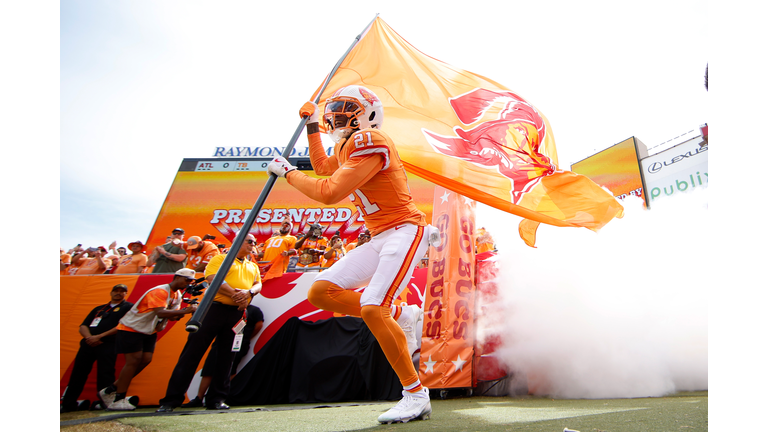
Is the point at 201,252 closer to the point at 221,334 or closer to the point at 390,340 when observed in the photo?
the point at 221,334

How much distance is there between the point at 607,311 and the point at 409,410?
3.41m

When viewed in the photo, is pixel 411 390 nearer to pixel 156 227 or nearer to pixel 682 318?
pixel 682 318

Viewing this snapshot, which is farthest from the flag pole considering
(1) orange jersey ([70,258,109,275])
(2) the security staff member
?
(1) orange jersey ([70,258,109,275])

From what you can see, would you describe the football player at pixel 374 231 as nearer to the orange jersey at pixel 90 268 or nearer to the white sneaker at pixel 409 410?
the white sneaker at pixel 409 410

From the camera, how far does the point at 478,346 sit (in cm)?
562

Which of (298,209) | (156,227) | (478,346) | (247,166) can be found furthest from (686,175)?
(156,227)

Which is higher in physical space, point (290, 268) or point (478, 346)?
point (290, 268)

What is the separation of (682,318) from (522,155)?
8.69 feet

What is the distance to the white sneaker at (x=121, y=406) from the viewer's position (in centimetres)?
544


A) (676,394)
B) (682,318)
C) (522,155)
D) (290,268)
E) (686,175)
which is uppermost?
(686,175)

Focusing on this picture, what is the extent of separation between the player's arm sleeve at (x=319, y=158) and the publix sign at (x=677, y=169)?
67.3ft

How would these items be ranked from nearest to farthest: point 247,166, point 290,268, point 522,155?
point 522,155 → point 290,268 → point 247,166

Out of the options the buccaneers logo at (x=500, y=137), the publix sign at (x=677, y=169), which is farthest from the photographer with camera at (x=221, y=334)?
the publix sign at (x=677, y=169)

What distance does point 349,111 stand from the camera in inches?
133
